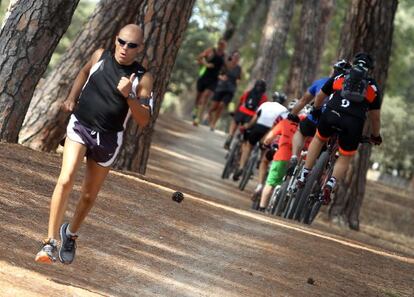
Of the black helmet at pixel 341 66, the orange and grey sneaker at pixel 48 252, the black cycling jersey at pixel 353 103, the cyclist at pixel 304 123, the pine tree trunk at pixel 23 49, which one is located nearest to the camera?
the orange and grey sneaker at pixel 48 252

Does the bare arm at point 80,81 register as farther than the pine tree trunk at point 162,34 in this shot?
No

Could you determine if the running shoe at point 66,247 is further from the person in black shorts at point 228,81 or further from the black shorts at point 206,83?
the black shorts at point 206,83

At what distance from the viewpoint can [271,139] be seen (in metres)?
16.7

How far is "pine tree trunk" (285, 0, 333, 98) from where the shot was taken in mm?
29406

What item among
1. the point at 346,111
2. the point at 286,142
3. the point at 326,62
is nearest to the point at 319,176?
the point at 346,111

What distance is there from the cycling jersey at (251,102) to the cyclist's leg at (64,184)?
594 inches

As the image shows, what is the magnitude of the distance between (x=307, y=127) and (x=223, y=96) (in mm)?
14659

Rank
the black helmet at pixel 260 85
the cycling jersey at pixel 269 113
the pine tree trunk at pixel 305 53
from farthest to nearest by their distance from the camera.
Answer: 1. the pine tree trunk at pixel 305 53
2. the black helmet at pixel 260 85
3. the cycling jersey at pixel 269 113

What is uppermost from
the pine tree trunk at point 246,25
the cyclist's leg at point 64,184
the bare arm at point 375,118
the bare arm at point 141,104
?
the pine tree trunk at point 246,25

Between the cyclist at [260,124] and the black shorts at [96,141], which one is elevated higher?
the cyclist at [260,124]

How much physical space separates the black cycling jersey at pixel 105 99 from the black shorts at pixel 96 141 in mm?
38

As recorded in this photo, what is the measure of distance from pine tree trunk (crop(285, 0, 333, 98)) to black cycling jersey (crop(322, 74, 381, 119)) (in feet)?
50.9

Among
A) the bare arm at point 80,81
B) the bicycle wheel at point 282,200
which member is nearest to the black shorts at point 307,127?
the bicycle wheel at point 282,200

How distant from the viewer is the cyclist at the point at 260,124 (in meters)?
19.6
